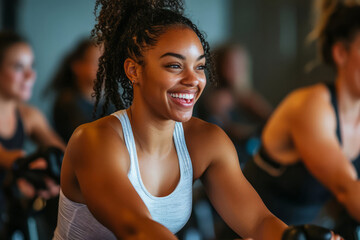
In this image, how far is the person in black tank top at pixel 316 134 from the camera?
1437mm

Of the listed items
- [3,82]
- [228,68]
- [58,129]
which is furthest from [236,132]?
[3,82]

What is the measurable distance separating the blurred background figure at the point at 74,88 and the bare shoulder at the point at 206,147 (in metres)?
1.26

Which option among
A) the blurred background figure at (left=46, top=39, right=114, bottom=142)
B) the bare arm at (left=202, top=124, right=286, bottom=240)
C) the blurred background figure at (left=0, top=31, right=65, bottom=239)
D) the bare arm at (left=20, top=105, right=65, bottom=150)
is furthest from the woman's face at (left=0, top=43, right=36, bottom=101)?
the bare arm at (left=202, top=124, right=286, bottom=240)

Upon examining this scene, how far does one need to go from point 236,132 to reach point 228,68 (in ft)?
1.47

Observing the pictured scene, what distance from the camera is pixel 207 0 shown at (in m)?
4.07

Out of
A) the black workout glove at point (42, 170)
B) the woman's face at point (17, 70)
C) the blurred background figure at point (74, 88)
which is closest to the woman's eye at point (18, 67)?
the woman's face at point (17, 70)

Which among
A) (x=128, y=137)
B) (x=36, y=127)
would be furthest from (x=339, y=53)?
(x=36, y=127)

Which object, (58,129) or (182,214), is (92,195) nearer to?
(182,214)

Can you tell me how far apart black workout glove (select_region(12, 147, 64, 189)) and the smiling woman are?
0.14 meters

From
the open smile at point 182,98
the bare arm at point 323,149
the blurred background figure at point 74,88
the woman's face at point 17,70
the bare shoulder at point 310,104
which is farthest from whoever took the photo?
the blurred background figure at point 74,88

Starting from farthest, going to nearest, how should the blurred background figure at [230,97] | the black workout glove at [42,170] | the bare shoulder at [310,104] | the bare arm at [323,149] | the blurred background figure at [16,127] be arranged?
1. the blurred background figure at [230,97]
2. the bare shoulder at [310,104]
3. the bare arm at [323,149]
4. the blurred background figure at [16,127]
5. the black workout glove at [42,170]

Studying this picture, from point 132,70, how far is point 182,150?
157 mm

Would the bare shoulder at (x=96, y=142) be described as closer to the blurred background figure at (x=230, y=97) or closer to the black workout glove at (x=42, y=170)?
the black workout glove at (x=42, y=170)

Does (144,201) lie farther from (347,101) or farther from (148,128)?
(347,101)
